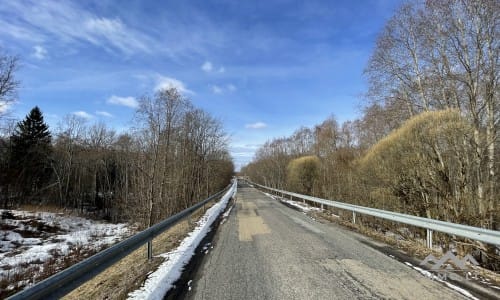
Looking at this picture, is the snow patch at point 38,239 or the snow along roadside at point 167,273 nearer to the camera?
the snow along roadside at point 167,273

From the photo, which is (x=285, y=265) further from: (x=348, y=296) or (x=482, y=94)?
(x=482, y=94)

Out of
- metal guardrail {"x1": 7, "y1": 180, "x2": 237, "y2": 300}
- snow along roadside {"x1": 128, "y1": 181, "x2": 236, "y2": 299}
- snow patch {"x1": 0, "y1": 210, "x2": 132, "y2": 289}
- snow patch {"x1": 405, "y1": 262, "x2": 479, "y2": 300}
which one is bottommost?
snow patch {"x1": 0, "y1": 210, "x2": 132, "y2": 289}

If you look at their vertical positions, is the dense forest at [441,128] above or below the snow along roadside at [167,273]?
above

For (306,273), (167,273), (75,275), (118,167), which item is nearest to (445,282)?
(306,273)

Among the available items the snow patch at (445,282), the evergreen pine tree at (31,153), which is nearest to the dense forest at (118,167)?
the evergreen pine tree at (31,153)

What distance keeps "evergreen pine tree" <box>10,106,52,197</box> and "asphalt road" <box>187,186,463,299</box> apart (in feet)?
119

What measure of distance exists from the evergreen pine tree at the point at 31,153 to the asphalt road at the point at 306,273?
119 ft

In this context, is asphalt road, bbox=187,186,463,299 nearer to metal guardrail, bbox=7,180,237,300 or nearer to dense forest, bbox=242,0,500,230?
metal guardrail, bbox=7,180,237,300

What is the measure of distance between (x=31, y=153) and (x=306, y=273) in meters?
45.0

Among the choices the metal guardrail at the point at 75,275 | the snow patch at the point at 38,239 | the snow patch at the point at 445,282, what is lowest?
the snow patch at the point at 38,239

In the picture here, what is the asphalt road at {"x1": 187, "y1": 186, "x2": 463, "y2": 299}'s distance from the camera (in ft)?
12.3

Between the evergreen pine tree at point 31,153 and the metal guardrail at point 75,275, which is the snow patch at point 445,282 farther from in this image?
the evergreen pine tree at point 31,153

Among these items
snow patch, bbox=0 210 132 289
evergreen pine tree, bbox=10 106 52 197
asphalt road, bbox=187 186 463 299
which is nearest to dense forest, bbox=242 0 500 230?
asphalt road, bbox=187 186 463 299

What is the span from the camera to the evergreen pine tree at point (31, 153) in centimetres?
3381
